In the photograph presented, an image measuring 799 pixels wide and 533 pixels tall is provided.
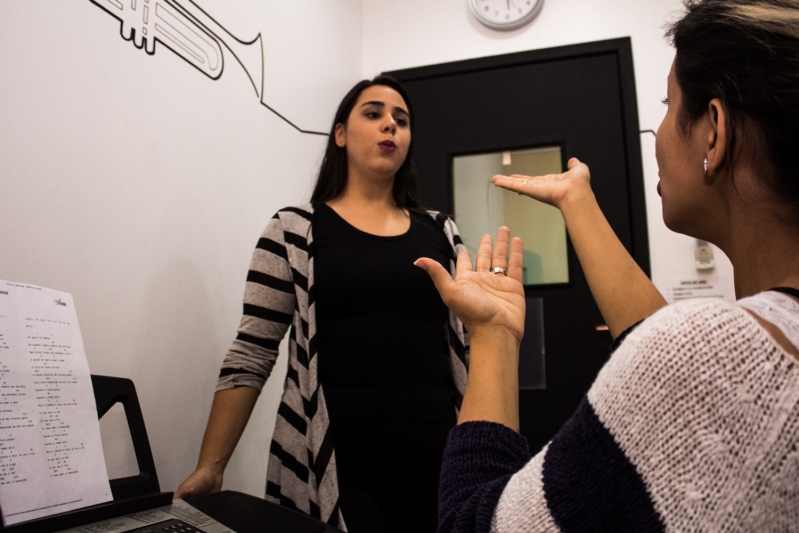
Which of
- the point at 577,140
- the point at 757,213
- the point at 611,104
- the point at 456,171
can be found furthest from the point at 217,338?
the point at 611,104

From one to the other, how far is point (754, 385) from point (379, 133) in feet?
3.63

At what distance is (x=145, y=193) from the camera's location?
1190 millimetres

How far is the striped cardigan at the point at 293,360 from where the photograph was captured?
3.36 feet

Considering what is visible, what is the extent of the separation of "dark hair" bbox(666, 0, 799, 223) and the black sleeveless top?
663 millimetres

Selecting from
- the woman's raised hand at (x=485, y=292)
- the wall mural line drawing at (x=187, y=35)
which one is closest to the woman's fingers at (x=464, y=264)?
the woman's raised hand at (x=485, y=292)

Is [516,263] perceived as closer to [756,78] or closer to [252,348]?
[756,78]

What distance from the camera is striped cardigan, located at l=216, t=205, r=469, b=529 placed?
3.36ft

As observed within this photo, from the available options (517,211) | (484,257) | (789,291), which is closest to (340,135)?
(484,257)

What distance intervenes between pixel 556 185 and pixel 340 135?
26.3 inches

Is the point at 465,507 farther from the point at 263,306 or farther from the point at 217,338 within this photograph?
the point at 217,338

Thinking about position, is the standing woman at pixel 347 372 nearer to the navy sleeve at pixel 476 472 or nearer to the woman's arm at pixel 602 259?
the woman's arm at pixel 602 259

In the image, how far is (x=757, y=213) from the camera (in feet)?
1.85

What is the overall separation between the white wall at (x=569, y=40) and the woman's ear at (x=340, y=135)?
4.04 ft

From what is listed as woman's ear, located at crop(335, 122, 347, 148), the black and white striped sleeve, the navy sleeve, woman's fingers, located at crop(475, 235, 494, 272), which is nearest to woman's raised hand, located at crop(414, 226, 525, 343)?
woman's fingers, located at crop(475, 235, 494, 272)
